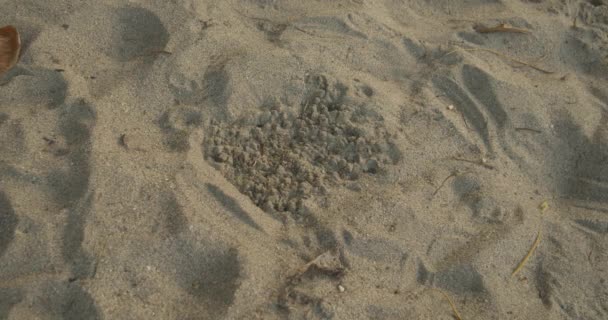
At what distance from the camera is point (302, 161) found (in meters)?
2.09

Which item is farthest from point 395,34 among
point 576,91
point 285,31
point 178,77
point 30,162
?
point 30,162

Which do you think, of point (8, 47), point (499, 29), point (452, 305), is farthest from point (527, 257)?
point (8, 47)

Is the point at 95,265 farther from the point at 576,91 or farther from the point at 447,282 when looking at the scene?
the point at 576,91

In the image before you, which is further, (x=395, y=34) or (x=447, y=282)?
(x=395, y=34)

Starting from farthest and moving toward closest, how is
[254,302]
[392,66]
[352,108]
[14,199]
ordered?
[392,66], [352,108], [14,199], [254,302]

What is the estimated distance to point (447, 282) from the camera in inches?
72.5

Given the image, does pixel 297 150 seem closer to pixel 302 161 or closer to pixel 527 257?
pixel 302 161

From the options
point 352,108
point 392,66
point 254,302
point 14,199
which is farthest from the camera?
point 392,66

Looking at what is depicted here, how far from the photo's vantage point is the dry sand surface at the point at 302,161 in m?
1.73

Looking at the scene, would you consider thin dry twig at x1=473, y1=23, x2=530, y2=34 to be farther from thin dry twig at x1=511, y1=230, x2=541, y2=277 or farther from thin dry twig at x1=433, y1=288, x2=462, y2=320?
thin dry twig at x1=433, y1=288, x2=462, y2=320

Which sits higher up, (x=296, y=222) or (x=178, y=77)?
(x=178, y=77)

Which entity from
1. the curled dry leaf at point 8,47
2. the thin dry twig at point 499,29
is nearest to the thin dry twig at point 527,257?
the thin dry twig at point 499,29

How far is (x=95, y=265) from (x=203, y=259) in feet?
1.10

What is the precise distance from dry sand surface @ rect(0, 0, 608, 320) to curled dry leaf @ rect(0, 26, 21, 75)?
0.04m
